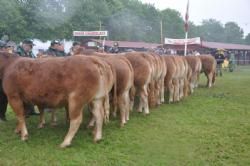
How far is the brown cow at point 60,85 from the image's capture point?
6084mm

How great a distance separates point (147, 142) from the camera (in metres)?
6.56

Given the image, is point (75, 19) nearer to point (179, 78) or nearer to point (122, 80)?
point (179, 78)

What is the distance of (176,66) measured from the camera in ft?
37.0

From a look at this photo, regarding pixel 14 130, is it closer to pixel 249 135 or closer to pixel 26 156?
pixel 26 156

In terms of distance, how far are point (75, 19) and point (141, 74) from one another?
3446cm

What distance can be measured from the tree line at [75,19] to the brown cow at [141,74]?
16088mm

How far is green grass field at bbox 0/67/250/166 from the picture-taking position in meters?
5.61

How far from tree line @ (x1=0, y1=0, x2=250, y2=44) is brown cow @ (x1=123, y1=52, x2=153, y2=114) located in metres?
16.1

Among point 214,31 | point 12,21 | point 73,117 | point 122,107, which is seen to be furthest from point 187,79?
point 214,31

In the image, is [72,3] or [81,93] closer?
[81,93]

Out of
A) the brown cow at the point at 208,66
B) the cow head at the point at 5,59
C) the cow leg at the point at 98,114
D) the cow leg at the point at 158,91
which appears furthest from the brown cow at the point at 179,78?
the cow head at the point at 5,59

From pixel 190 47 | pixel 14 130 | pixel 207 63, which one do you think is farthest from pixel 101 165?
pixel 190 47

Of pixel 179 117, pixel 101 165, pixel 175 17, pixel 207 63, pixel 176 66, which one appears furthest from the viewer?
pixel 175 17

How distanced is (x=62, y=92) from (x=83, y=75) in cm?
48
